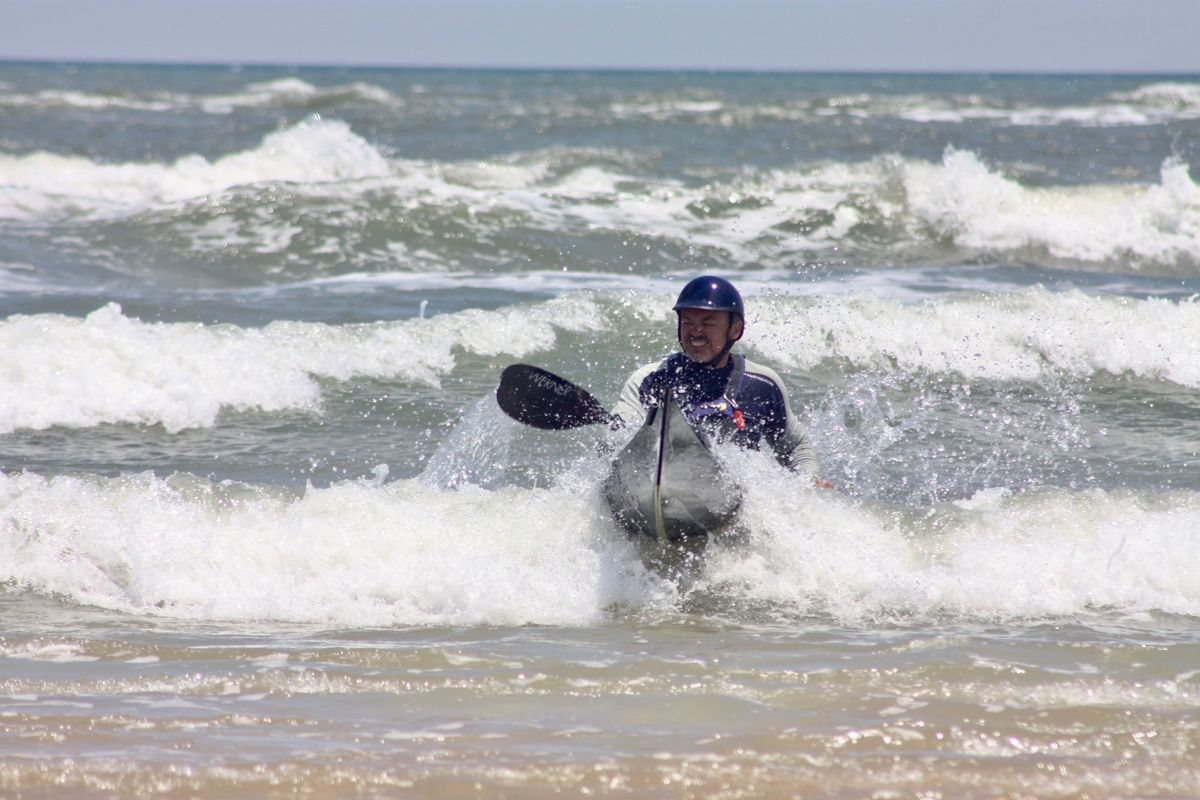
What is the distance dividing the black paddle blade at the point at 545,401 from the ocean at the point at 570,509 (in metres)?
0.29

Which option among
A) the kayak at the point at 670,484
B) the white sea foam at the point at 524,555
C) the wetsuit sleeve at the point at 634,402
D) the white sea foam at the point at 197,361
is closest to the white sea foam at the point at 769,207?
the white sea foam at the point at 197,361

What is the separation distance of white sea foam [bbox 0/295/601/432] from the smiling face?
12.4 ft

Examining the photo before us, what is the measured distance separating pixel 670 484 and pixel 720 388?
71 cm

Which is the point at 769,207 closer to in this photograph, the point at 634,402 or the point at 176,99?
the point at 634,402

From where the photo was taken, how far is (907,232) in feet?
55.2

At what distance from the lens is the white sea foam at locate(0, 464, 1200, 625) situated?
5.42 metres

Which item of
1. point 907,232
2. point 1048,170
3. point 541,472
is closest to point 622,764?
point 541,472

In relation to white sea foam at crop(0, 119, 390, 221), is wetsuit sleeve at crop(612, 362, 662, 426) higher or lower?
lower

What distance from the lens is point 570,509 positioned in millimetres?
6004

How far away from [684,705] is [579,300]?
23.6 feet

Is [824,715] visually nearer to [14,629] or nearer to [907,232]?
[14,629]

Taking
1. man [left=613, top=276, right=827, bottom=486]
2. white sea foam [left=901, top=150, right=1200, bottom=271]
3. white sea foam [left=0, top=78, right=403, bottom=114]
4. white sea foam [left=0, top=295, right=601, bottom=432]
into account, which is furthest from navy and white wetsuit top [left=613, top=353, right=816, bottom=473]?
white sea foam [left=0, top=78, right=403, bottom=114]

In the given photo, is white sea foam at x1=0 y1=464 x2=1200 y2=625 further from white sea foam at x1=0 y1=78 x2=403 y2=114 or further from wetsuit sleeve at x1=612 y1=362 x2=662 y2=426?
white sea foam at x1=0 y1=78 x2=403 y2=114

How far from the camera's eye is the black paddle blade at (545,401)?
5.93m
